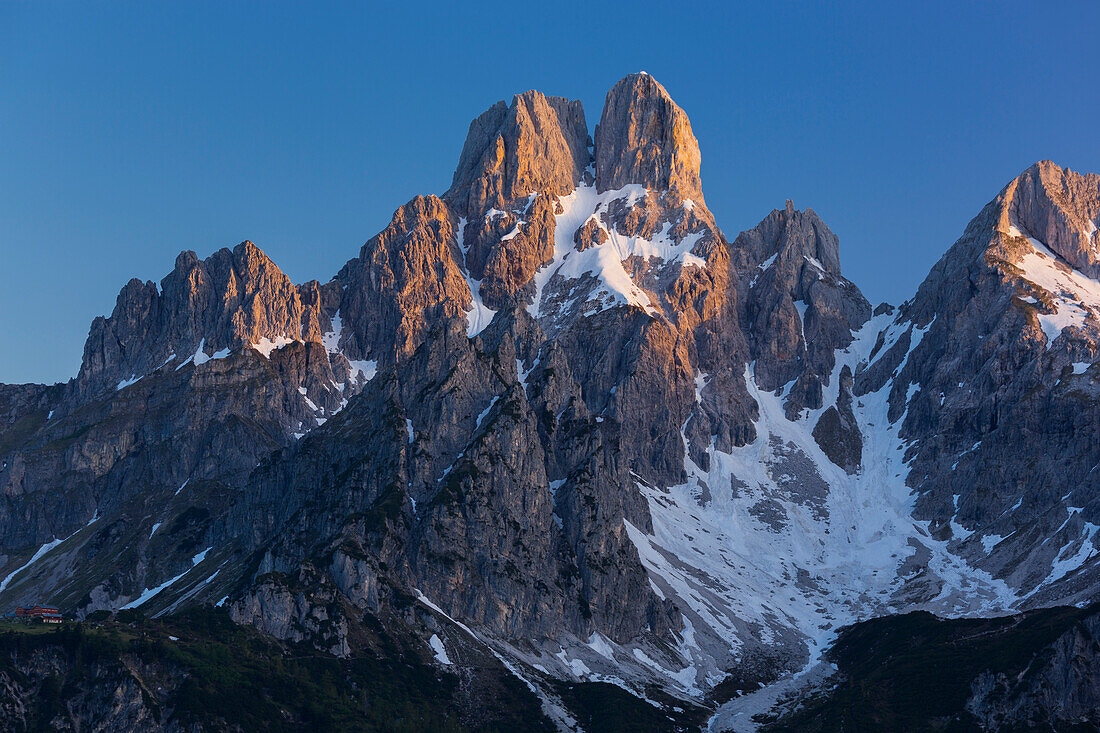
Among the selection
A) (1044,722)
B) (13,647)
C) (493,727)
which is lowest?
(1044,722)

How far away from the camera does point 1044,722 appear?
609 feet

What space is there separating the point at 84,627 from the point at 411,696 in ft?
175

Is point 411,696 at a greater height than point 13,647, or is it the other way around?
point 13,647

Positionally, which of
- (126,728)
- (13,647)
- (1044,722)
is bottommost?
(1044,722)

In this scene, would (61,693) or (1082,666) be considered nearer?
(61,693)

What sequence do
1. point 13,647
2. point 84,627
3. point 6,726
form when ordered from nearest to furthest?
1. point 6,726
2. point 13,647
3. point 84,627

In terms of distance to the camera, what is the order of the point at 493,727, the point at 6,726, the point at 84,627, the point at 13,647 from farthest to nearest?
the point at 493,727 → the point at 84,627 → the point at 13,647 → the point at 6,726

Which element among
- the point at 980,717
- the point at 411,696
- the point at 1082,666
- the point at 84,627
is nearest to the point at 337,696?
the point at 411,696

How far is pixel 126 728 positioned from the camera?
167625mm

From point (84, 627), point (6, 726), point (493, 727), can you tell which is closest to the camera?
point (6, 726)

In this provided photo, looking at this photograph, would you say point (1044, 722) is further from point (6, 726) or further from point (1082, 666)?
point (6, 726)

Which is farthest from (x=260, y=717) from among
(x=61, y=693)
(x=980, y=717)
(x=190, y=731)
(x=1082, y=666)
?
(x=1082, y=666)

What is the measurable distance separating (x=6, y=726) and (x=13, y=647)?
14.8 metres

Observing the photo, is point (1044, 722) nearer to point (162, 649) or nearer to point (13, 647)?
point (162, 649)
